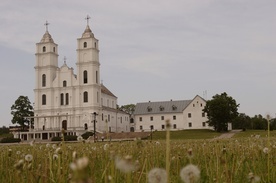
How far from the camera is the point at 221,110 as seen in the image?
72.8 metres

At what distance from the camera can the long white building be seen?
90.1 meters

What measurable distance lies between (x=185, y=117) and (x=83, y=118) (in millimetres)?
26666

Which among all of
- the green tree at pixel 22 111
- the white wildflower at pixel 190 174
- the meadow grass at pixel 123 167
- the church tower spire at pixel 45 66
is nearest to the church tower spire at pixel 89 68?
the church tower spire at pixel 45 66

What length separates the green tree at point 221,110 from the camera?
240 ft

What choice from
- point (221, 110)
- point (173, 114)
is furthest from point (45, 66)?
point (221, 110)

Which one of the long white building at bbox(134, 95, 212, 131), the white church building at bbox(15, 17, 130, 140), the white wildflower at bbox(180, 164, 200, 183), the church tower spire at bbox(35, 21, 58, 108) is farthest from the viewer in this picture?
the long white building at bbox(134, 95, 212, 131)

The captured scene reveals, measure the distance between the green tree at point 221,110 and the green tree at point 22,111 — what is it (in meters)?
42.0

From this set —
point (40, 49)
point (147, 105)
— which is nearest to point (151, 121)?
point (147, 105)

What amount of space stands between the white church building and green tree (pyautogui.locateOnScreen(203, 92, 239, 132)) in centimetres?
2123

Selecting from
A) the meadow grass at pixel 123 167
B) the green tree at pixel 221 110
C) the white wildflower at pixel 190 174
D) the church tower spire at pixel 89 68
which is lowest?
the meadow grass at pixel 123 167

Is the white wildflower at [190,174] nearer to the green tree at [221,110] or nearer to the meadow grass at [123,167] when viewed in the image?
the meadow grass at [123,167]

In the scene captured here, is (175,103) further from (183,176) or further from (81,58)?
(183,176)

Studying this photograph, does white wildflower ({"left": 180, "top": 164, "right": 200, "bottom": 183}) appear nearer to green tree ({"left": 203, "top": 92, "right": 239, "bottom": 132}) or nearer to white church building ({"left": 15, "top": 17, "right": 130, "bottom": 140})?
green tree ({"left": 203, "top": 92, "right": 239, "bottom": 132})

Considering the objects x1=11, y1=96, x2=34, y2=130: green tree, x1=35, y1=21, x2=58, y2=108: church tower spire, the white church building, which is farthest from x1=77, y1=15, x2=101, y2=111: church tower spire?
x1=11, y1=96, x2=34, y2=130: green tree
